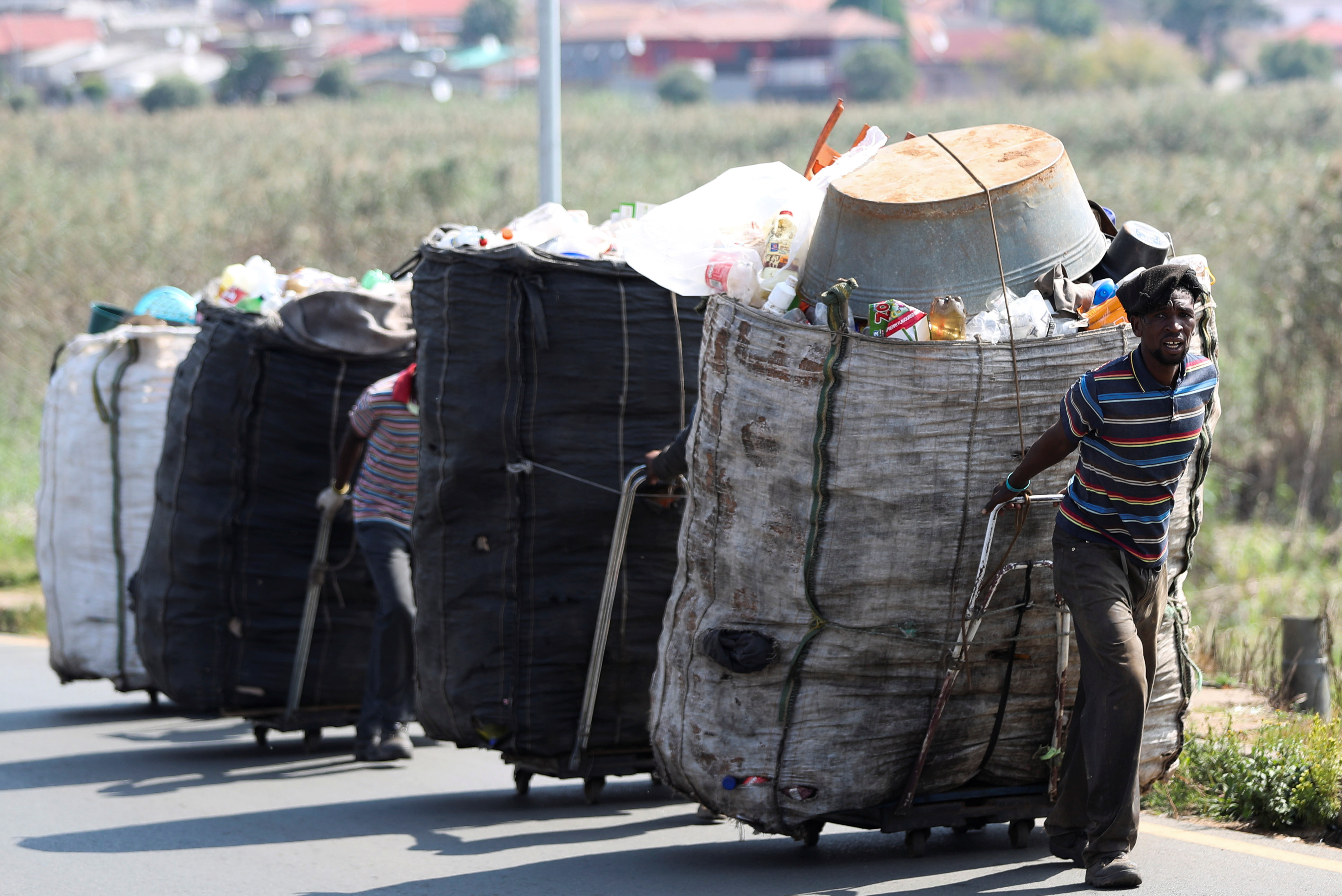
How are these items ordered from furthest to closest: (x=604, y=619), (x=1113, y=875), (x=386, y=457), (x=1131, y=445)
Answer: (x=386, y=457) → (x=604, y=619) → (x=1113, y=875) → (x=1131, y=445)

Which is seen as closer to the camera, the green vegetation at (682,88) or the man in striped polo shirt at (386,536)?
the man in striped polo shirt at (386,536)

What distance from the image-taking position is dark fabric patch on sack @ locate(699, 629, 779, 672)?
14.6 ft

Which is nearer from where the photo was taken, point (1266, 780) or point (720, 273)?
point (720, 273)

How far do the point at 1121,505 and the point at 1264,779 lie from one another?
1.48m

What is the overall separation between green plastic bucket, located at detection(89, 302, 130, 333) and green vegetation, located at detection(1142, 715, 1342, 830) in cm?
544

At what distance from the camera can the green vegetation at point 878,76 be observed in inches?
2579

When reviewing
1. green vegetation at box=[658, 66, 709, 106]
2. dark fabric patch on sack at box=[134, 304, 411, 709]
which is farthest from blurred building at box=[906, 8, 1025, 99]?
dark fabric patch on sack at box=[134, 304, 411, 709]

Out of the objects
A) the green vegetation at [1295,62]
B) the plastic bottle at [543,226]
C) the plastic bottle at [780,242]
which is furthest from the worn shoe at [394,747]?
the green vegetation at [1295,62]

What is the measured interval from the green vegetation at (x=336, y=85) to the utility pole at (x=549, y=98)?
50839 mm

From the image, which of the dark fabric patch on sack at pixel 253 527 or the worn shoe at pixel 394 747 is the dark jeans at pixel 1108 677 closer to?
the worn shoe at pixel 394 747

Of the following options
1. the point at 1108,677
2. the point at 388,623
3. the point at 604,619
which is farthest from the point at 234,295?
the point at 1108,677

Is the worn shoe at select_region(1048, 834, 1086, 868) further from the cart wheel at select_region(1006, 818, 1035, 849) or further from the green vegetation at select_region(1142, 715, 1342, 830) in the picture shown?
the green vegetation at select_region(1142, 715, 1342, 830)

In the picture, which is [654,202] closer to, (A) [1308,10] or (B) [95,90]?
(B) [95,90]

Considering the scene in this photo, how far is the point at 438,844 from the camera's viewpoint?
5375 millimetres
